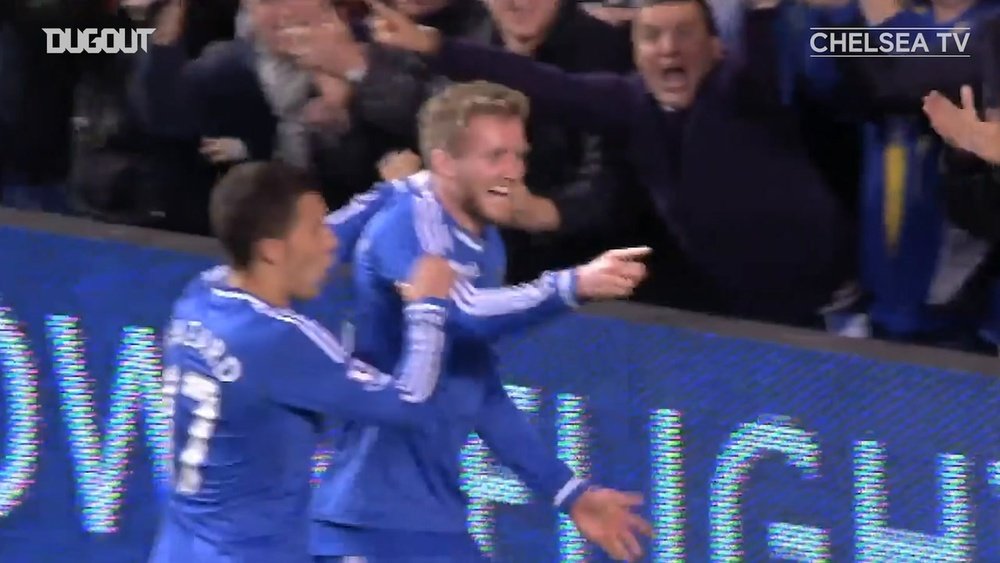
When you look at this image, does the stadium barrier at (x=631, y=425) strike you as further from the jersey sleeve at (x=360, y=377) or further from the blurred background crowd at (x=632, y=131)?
the jersey sleeve at (x=360, y=377)

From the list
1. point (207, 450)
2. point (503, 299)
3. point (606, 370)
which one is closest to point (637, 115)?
point (606, 370)

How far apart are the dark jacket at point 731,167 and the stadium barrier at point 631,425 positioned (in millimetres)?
114

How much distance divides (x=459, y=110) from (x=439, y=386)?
1.67ft

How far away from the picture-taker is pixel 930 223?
3.59 meters

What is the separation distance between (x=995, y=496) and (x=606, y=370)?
2.84 ft

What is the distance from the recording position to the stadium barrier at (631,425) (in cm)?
360

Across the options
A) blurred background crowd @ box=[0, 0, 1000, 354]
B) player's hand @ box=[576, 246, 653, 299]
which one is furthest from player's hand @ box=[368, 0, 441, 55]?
player's hand @ box=[576, 246, 653, 299]

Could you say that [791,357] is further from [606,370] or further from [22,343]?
[22,343]

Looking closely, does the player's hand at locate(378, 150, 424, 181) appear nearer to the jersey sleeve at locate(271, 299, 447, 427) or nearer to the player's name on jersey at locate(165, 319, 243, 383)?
the jersey sleeve at locate(271, 299, 447, 427)

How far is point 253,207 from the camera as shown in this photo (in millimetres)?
2865

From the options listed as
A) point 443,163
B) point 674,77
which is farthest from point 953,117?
point 443,163

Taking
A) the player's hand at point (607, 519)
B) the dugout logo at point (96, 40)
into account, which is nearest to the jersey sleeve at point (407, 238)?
the player's hand at point (607, 519)

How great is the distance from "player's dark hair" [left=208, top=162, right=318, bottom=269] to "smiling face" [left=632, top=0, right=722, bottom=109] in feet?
3.75

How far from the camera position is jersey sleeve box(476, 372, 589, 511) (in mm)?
3369
